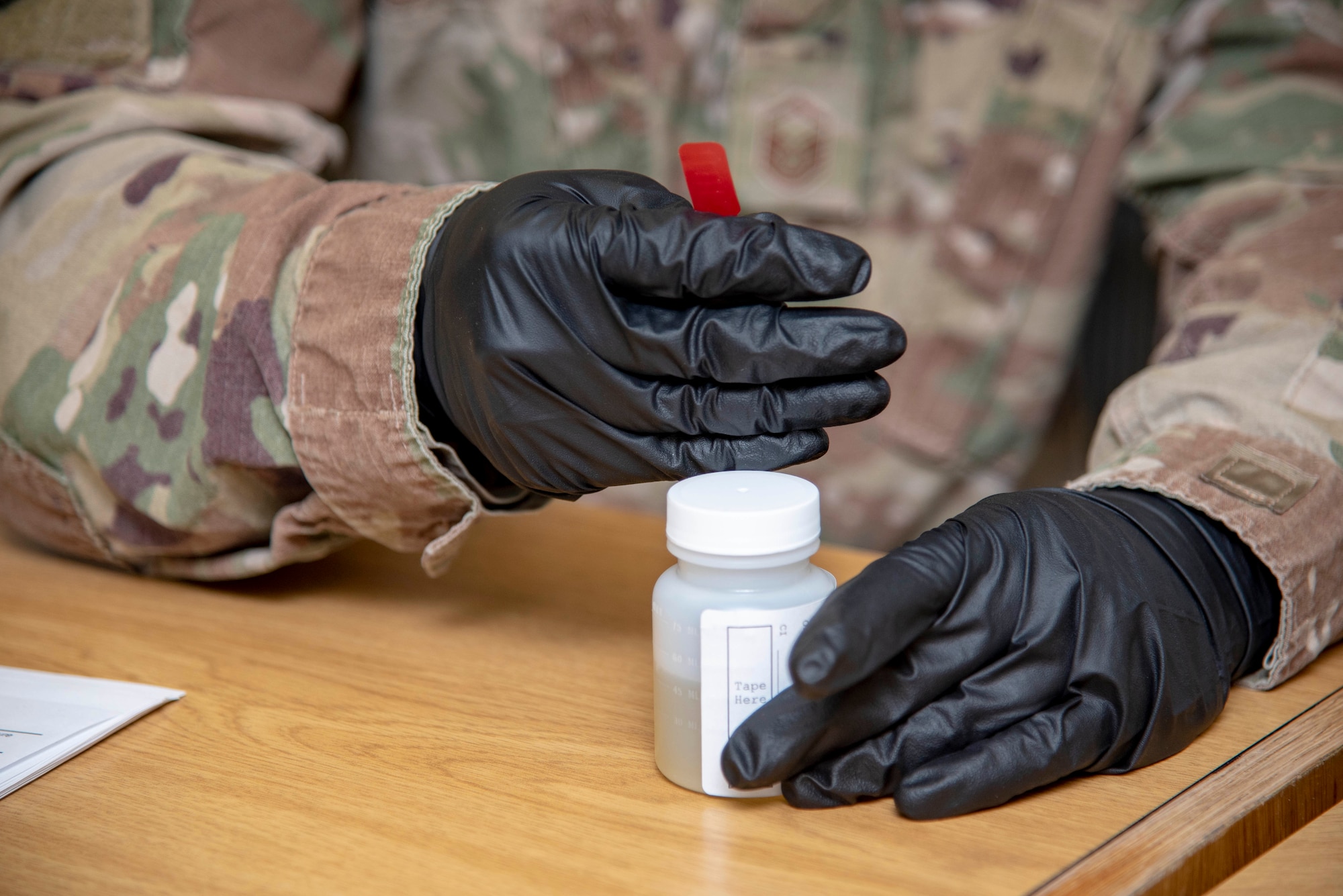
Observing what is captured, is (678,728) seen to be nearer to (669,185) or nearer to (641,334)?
(641,334)

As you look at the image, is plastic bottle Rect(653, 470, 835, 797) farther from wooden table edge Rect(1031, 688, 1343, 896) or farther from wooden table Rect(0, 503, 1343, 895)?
wooden table edge Rect(1031, 688, 1343, 896)

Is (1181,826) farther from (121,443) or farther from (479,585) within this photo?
(121,443)

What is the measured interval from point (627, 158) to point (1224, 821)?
0.89 m

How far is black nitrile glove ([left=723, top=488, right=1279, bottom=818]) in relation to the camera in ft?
1.43

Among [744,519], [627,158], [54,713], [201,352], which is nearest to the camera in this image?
[744,519]

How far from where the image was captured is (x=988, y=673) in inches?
18.7

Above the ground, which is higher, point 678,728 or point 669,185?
point 669,185

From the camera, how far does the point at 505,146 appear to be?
1162mm

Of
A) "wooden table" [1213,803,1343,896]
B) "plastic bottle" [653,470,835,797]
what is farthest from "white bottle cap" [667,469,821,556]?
"wooden table" [1213,803,1343,896]

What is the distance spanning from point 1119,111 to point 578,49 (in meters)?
0.57

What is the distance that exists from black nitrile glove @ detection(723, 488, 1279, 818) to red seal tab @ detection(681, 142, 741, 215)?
20cm

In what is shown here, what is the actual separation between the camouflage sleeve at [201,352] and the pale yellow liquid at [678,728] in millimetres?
186

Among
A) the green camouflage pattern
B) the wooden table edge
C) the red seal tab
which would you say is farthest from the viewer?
the green camouflage pattern

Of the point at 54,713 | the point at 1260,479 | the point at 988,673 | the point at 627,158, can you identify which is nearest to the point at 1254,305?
the point at 1260,479
